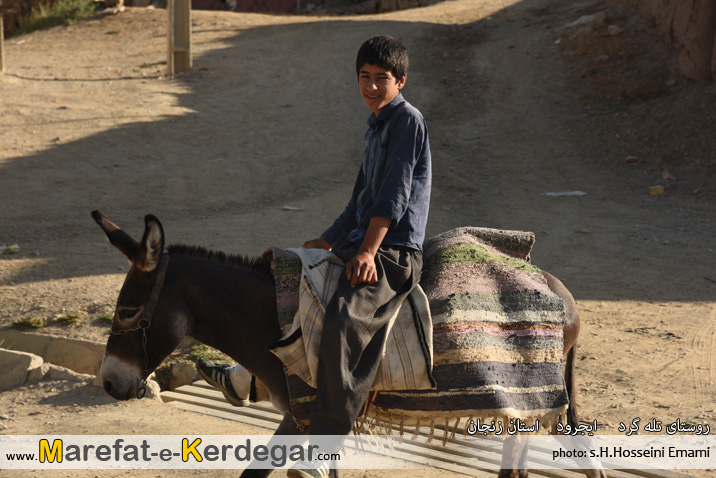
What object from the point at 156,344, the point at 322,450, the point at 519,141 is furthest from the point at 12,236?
the point at 519,141

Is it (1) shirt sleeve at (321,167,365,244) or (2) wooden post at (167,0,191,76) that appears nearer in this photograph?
(1) shirt sleeve at (321,167,365,244)

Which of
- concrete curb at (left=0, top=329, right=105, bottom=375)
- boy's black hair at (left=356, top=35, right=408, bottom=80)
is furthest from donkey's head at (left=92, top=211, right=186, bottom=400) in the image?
concrete curb at (left=0, top=329, right=105, bottom=375)

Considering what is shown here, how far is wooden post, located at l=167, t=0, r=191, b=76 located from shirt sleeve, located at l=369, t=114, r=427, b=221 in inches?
530

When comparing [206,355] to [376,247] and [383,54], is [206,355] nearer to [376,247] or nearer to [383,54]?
[376,247]

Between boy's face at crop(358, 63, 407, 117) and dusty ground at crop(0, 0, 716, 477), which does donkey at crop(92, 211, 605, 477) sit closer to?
boy's face at crop(358, 63, 407, 117)

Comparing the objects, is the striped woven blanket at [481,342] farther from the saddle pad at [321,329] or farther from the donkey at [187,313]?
the donkey at [187,313]

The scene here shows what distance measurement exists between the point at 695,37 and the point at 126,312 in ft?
43.7

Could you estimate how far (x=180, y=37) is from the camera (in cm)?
1566

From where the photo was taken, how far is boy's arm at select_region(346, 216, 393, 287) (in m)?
3.06

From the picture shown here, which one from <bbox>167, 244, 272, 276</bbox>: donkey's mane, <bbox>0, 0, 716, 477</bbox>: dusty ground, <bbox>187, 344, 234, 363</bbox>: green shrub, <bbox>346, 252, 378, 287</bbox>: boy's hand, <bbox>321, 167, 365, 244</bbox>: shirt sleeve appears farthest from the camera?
<bbox>0, 0, 716, 477</bbox>: dusty ground

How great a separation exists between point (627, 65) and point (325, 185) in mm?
7785

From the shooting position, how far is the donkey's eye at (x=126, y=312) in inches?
122

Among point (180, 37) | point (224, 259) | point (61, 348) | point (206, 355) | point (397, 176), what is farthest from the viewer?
point (180, 37)

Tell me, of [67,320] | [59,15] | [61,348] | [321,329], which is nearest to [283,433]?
[321,329]
